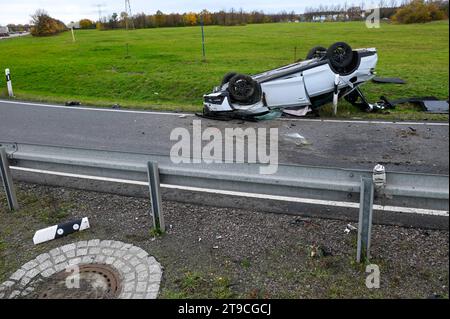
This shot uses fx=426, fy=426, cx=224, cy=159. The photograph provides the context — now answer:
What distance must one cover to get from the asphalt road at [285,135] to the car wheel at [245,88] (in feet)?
1.71

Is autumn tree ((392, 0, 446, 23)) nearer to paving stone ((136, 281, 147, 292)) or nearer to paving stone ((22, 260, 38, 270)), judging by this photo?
paving stone ((136, 281, 147, 292))

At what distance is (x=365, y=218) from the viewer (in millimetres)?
3424

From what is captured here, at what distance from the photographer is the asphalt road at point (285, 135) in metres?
6.36

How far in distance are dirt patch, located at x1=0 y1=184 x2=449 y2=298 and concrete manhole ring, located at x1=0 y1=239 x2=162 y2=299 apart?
0.11m

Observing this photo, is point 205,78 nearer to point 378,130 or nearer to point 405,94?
point 405,94

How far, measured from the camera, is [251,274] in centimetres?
358

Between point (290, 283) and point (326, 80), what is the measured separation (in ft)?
20.2

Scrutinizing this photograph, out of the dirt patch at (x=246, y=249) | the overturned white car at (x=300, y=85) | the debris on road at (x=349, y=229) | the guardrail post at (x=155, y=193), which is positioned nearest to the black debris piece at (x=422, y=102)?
the overturned white car at (x=300, y=85)

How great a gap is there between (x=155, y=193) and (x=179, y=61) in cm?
1640

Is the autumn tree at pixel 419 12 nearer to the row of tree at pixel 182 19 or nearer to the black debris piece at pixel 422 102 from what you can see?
the black debris piece at pixel 422 102

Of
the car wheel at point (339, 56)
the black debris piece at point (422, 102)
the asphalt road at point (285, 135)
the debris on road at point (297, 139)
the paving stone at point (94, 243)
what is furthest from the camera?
the black debris piece at point (422, 102)

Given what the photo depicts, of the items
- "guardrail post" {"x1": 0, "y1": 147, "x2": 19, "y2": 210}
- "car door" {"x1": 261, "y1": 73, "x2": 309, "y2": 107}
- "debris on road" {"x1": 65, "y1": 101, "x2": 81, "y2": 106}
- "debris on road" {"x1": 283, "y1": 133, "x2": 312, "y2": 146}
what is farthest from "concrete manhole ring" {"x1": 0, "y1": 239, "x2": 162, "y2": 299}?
"debris on road" {"x1": 65, "y1": 101, "x2": 81, "y2": 106}

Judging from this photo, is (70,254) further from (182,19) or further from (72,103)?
(182,19)

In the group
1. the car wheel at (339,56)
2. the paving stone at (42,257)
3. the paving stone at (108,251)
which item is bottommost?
the paving stone at (42,257)
